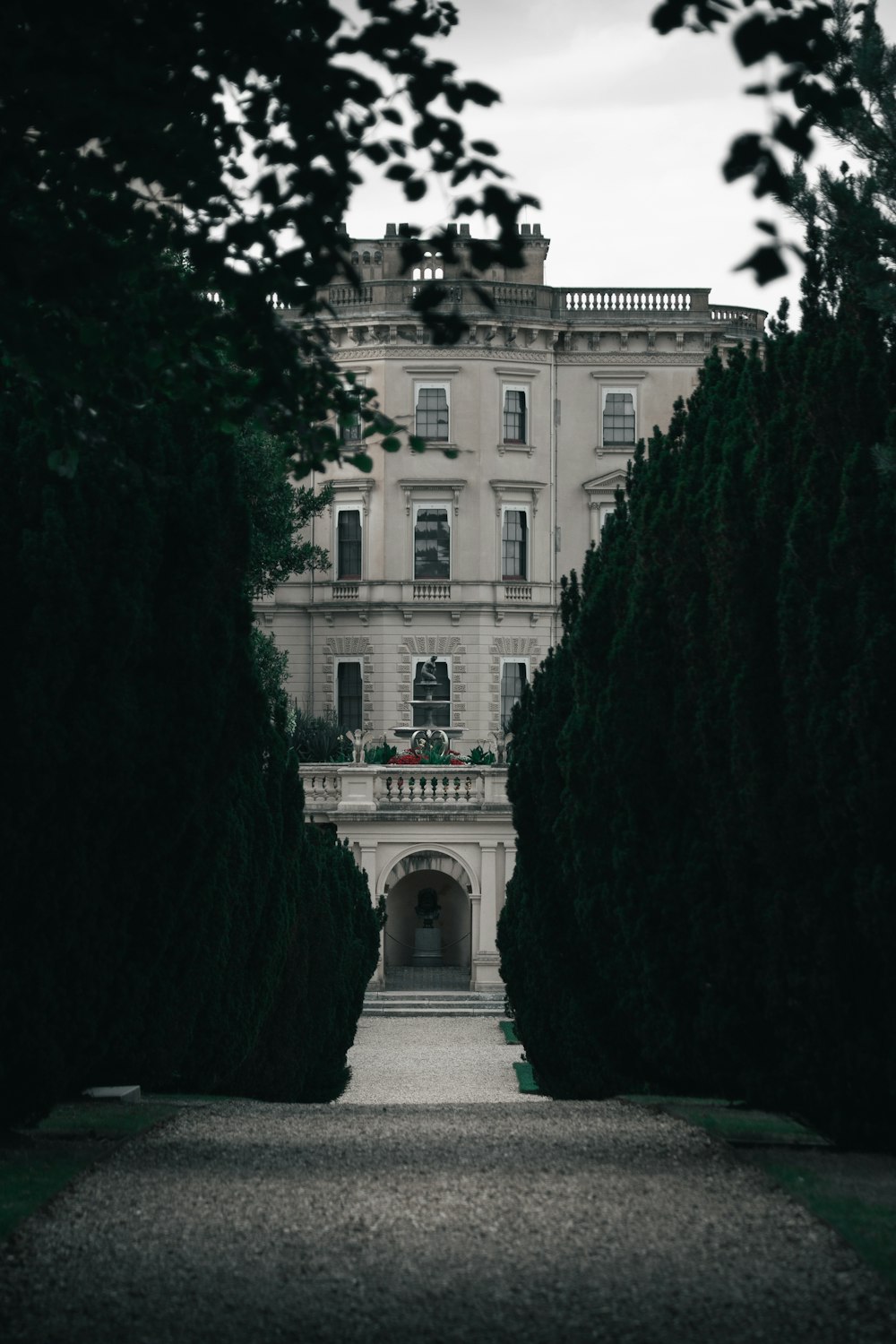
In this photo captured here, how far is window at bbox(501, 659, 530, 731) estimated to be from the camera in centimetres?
5203

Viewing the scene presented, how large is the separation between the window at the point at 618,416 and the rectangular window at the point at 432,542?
536cm

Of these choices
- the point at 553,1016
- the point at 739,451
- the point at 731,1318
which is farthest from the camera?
the point at 553,1016

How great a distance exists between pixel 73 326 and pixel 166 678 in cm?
275

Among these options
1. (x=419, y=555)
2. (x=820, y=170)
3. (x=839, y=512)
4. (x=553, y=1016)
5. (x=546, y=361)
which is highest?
(x=546, y=361)

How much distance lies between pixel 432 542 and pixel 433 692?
444 cm

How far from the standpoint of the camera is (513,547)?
53344 millimetres

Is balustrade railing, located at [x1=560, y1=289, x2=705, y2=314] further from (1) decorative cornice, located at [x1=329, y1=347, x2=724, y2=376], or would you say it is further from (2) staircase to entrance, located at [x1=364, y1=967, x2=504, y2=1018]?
(2) staircase to entrance, located at [x1=364, y1=967, x2=504, y2=1018]

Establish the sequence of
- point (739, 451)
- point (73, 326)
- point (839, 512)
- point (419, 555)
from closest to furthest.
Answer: point (73, 326) < point (839, 512) < point (739, 451) < point (419, 555)

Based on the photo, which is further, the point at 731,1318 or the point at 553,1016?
the point at 553,1016

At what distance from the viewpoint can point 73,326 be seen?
348 inches

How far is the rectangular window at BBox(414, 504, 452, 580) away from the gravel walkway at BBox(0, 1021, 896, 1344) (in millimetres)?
42132

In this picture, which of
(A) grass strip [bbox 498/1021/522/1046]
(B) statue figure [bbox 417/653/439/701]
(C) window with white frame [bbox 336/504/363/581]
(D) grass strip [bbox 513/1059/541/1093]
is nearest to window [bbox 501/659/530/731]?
(B) statue figure [bbox 417/653/439/701]

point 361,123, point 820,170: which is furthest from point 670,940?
point 361,123

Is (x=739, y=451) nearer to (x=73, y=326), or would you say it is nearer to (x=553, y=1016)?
(x=73, y=326)
